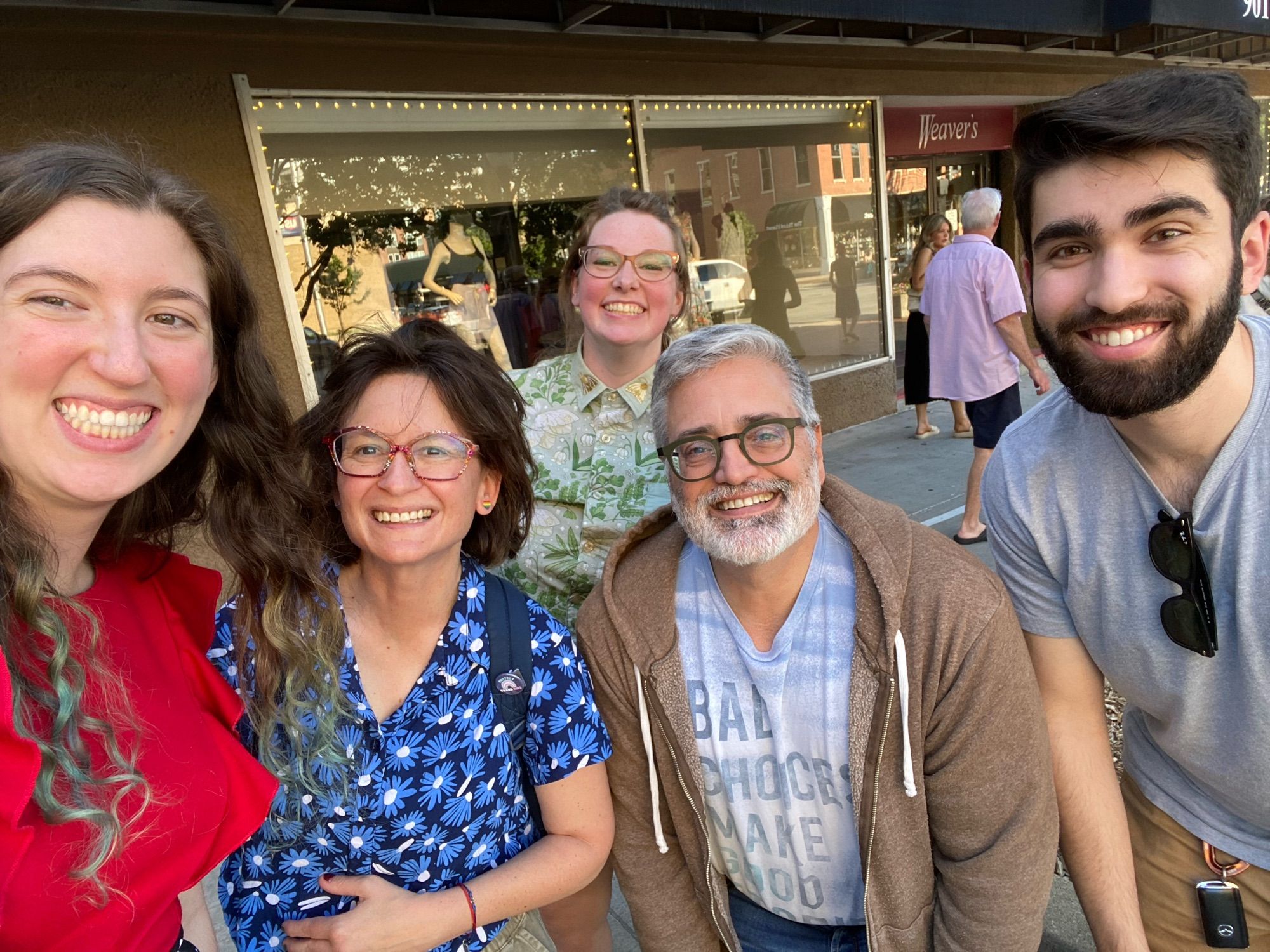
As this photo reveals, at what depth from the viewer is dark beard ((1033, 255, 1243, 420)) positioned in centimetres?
144

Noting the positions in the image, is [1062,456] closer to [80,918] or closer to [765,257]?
[80,918]

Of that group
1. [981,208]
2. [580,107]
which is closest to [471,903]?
[981,208]

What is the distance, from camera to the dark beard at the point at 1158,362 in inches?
56.8

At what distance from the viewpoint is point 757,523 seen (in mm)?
1660

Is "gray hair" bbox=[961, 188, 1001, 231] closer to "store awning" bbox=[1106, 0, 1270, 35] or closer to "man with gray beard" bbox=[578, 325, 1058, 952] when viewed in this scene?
"store awning" bbox=[1106, 0, 1270, 35]

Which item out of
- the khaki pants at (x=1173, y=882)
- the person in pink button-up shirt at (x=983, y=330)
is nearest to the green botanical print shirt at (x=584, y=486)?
the khaki pants at (x=1173, y=882)

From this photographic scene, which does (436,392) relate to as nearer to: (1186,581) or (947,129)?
(1186,581)

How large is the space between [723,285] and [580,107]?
2122 mm

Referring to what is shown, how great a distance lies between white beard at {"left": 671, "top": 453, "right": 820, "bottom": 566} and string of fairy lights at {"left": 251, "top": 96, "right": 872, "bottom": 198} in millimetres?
4068

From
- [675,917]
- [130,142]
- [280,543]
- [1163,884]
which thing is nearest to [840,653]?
[675,917]

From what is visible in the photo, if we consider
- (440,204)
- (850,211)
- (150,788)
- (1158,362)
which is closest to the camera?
(150,788)

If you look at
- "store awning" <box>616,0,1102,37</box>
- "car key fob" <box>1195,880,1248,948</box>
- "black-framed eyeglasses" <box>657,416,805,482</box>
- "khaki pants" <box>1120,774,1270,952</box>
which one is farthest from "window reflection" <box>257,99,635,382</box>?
"car key fob" <box>1195,880,1248,948</box>

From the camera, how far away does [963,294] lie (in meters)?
5.21

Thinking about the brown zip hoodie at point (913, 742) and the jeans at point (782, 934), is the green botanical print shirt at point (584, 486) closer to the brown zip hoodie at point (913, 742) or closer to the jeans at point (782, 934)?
the brown zip hoodie at point (913, 742)
